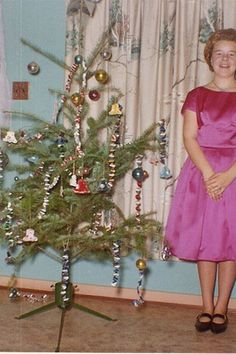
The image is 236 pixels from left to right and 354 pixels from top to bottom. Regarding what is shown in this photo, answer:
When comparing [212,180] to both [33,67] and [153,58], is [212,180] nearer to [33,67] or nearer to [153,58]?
[153,58]

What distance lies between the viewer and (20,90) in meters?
2.16

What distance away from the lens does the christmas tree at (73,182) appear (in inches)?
69.9

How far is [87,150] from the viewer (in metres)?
1.79

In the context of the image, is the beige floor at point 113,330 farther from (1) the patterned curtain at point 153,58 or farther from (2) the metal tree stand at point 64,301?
(1) the patterned curtain at point 153,58

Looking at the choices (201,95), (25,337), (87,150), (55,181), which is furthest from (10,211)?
A: (201,95)

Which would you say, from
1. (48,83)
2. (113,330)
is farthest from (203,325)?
(48,83)

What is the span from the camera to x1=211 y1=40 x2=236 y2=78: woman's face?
1.86 metres

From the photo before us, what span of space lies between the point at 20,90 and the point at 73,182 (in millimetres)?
649

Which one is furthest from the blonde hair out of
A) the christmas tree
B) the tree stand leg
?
the tree stand leg

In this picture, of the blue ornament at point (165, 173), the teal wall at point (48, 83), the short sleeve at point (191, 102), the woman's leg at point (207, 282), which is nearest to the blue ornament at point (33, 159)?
the teal wall at point (48, 83)

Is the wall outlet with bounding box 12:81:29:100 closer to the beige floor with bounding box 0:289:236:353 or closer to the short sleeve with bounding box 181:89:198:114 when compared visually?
the short sleeve with bounding box 181:89:198:114

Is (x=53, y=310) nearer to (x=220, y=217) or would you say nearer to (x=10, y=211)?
(x=10, y=211)

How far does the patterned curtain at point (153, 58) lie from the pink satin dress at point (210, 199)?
153mm

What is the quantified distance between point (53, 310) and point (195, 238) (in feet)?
2.26
